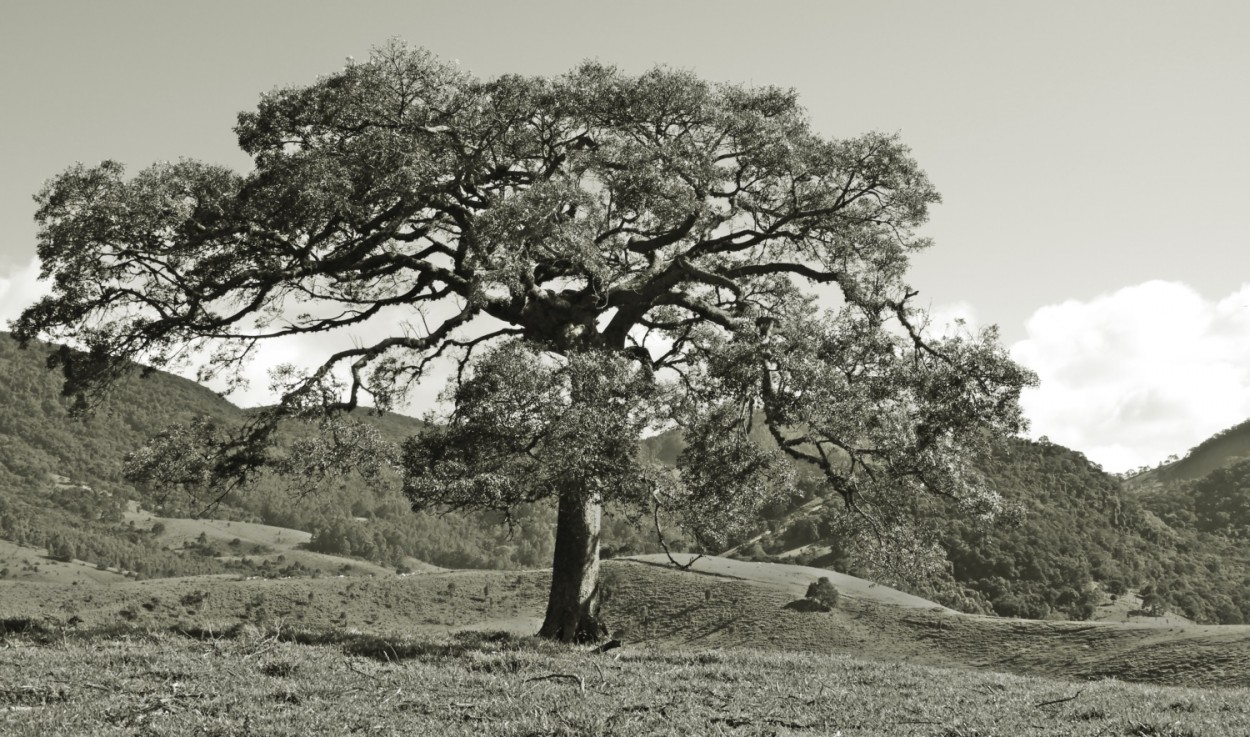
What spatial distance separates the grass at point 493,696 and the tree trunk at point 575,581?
4.36 metres

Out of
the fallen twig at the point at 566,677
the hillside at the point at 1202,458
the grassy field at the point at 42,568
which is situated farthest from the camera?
the hillside at the point at 1202,458

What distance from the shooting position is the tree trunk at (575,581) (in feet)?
62.0

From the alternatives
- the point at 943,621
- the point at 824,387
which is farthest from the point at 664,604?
the point at 824,387

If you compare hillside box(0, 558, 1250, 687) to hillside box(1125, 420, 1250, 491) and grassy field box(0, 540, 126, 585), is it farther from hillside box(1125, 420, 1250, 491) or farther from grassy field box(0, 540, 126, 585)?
hillside box(1125, 420, 1250, 491)

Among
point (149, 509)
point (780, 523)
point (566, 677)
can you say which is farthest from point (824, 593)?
point (149, 509)

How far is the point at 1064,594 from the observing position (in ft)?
157

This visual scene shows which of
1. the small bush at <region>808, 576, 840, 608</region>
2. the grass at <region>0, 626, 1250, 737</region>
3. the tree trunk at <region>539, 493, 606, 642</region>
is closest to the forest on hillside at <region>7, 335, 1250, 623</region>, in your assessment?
the tree trunk at <region>539, 493, 606, 642</region>

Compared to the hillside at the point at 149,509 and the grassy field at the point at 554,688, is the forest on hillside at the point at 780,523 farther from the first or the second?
the grassy field at the point at 554,688

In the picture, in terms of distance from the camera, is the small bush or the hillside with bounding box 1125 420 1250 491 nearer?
the small bush

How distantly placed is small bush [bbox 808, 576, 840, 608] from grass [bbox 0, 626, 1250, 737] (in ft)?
50.5

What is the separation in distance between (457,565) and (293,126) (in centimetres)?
11020

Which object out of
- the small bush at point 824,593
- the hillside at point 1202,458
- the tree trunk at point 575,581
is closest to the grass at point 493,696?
the tree trunk at point 575,581

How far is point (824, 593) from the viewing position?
30.2m

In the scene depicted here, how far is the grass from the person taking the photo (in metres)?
8.88
